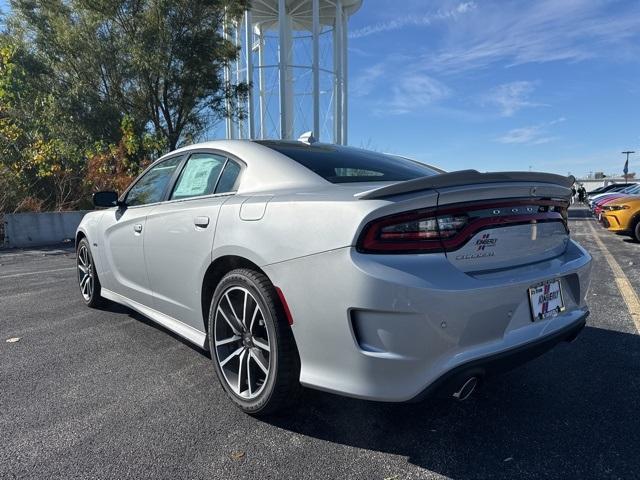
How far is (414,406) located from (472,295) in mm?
926

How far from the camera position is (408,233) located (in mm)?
1954

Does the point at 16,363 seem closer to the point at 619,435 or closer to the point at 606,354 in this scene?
the point at 619,435

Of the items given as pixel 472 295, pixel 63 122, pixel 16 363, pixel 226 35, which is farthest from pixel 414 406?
pixel 226 35

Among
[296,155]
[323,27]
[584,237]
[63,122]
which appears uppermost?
[323,27]

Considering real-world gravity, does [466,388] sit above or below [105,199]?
below

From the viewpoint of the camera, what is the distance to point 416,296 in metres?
1.84

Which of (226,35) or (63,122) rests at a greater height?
(226,35)

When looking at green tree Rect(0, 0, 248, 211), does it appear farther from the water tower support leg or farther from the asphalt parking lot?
the asphalt parking lot

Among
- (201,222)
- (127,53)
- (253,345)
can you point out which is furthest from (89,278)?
(127,53)

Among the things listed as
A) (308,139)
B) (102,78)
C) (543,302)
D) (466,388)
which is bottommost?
(466,388)

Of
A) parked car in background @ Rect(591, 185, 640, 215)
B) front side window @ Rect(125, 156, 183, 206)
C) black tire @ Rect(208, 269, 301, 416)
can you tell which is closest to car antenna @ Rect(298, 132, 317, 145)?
front side window @ Rect(125, 156, 183, 206)

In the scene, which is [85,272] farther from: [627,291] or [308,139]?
[627,291]

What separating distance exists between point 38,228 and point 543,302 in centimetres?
1185

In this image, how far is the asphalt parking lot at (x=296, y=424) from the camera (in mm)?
2025
